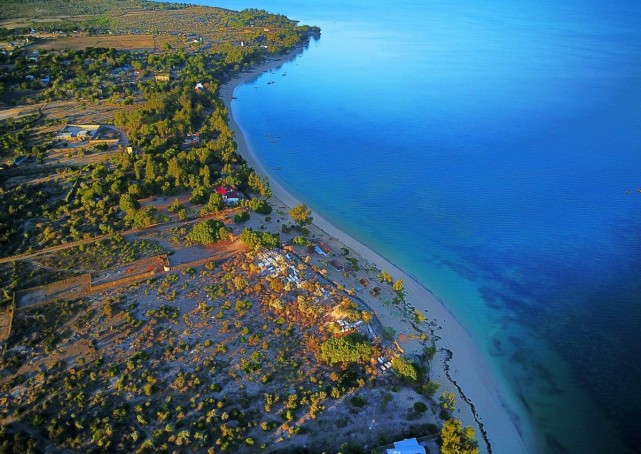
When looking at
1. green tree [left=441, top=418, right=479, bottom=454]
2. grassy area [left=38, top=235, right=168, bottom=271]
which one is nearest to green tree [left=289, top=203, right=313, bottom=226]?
grassy area [left=38, top=235, right=168, bottom=271]

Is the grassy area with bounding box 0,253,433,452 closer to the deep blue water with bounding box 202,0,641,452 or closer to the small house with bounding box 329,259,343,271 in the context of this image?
the small house with bounding box 329,259,343,271

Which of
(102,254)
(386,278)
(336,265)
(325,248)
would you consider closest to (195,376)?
(336,265)

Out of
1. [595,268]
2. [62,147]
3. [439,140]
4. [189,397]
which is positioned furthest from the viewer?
[439,140]

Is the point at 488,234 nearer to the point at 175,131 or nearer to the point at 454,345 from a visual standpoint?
the point at 454,345

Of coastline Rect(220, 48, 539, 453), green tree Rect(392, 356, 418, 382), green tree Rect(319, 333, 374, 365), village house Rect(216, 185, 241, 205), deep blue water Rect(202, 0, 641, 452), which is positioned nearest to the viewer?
coastline Rect(220, 48, 539, 453)

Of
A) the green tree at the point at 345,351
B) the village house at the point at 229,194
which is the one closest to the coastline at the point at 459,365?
the green tree at the point at 345,351

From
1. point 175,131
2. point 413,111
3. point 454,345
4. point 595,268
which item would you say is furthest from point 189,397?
point 413,111

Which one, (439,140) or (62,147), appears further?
(439,140)

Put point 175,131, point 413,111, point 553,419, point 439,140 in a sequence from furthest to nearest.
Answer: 1. point 413,111
2. point 439,140
3. point 175,131
4. point 553,419
